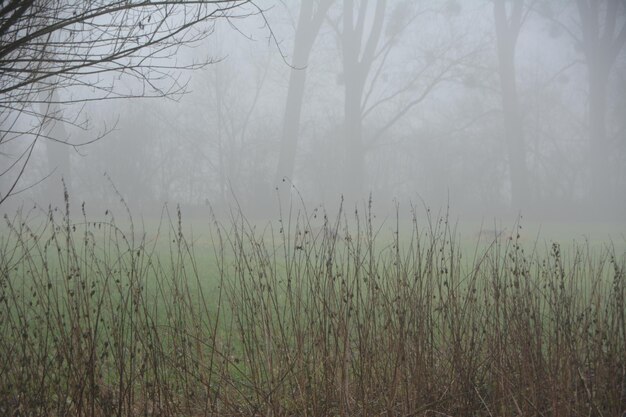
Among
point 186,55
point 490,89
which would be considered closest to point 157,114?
point 186,55

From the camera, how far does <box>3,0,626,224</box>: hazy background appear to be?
→ 16.2m

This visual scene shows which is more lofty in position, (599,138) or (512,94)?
(512,94)

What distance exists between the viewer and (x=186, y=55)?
1908 centimetres

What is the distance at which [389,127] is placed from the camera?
730 inches

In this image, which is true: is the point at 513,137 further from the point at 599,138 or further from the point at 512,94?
the point at 599,138

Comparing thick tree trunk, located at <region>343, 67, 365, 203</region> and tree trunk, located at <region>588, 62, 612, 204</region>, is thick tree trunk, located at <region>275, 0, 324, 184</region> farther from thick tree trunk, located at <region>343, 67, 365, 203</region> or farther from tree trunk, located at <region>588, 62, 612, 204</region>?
tree trunk, located at <region>588, 62, 612, 204</region>

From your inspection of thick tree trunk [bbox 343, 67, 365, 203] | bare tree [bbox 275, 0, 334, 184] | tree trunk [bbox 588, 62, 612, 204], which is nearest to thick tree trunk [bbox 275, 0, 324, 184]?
bare tree [bbox 275, 0, 334, 184]

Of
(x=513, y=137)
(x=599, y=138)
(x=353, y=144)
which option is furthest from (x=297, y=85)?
A: (x=599, y=138)

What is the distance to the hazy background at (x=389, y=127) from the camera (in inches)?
637

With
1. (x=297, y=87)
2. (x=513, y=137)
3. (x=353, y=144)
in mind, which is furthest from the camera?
(x=513, y=137)

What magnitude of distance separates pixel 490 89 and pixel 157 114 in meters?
10.3

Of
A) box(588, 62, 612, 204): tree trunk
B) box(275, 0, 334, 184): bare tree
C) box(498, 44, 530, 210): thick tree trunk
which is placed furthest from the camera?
box(588, 62, 612, 204): tree trunk

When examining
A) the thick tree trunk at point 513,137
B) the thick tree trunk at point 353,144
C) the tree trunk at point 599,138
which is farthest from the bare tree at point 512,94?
the thick tree trunk at point 353,144

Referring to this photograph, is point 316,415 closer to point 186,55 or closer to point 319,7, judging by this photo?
point 319,7
